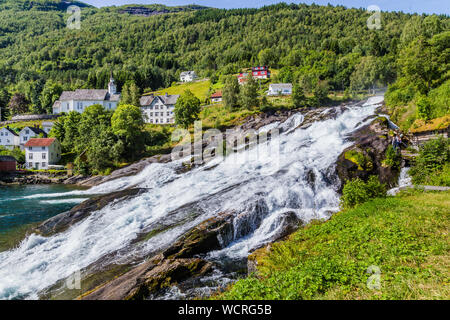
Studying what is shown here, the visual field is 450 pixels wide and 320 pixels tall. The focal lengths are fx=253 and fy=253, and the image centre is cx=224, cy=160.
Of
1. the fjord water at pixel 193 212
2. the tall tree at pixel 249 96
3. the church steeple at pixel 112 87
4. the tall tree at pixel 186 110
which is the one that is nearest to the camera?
the fjord water at pixel 193 212

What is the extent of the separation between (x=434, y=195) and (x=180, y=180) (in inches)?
901

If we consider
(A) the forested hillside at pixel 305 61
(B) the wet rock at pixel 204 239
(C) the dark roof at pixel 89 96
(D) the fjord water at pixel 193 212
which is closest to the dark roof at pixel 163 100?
(C) the dark roof at pixel 89 96

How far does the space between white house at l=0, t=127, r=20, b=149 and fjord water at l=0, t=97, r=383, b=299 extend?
61108 millimetres

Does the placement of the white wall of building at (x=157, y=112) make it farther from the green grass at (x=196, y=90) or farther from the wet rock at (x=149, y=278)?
the wet rock at (x=149, y=278)

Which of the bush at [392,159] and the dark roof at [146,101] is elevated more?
the dark roof at [146,101]

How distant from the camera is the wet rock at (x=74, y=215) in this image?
756 inches

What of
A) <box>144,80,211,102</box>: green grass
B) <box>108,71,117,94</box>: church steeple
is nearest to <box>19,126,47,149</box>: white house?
<box>108,71,117,94</box>: church steeple

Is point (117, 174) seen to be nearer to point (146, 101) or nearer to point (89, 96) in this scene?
point (146, 101)

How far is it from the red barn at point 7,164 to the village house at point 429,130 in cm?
6772

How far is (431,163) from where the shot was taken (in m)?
21.0

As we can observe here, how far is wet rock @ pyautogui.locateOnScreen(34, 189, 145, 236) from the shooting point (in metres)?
19.2

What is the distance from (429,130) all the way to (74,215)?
118ft

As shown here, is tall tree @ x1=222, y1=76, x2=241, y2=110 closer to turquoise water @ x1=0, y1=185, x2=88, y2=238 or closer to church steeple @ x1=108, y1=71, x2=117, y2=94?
turquoise water @ x1=0, y1=185, x2=88, y2=238
